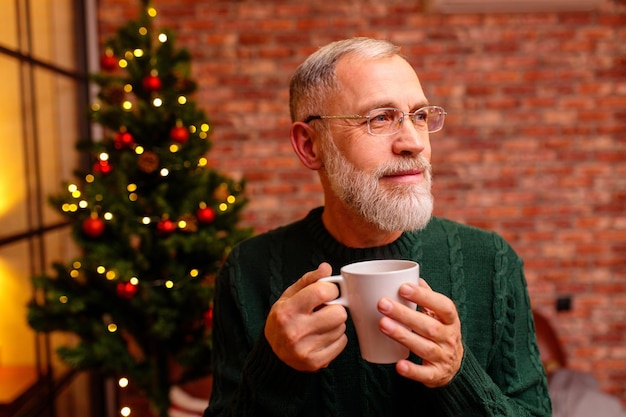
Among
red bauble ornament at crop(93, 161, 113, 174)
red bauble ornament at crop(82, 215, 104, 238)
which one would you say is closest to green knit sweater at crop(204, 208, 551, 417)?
red bauble ornament at crop(82, 215, 104, 238)

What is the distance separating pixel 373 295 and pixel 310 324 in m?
0.10

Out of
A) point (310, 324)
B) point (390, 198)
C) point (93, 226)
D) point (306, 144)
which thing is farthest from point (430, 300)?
point (93, 226)

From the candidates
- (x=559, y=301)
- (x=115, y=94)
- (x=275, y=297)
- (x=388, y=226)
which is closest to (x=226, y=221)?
(x=115, y=94)

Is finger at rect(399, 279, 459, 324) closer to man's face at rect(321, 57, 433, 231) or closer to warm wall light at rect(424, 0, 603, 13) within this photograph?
man's face at rect(321, 57, 433, 231)

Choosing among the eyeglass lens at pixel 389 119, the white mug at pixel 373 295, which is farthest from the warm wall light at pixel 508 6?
the white mug at pixel 373 295

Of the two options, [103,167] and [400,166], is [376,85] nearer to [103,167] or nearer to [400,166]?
[400,166]

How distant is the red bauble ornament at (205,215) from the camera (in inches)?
88.0

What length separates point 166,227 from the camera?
7.16 feet

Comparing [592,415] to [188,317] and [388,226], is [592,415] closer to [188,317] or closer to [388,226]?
[188,317]

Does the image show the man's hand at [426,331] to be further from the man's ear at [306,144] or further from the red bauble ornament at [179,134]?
the red bauble ornament at [179,134]

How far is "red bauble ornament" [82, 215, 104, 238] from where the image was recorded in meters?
2.15

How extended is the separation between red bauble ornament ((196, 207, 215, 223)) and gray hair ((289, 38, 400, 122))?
1096 mm

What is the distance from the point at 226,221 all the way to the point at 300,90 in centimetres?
121

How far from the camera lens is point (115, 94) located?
90.0 inches
